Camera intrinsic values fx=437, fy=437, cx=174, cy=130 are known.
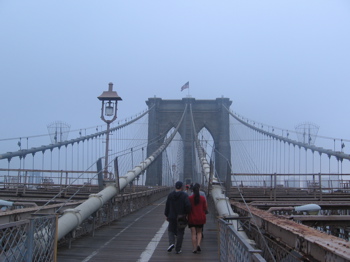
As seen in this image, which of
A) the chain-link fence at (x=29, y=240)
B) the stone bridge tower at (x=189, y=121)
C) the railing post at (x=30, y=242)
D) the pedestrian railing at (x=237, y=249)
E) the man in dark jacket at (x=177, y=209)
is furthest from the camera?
the stone bridge tower at (x=189, y=121)

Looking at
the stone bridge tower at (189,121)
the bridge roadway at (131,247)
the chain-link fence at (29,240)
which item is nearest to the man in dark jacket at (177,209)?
the bridge roadway at (131,247)

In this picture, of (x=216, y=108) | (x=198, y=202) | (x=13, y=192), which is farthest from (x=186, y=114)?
(x=198, y=202)

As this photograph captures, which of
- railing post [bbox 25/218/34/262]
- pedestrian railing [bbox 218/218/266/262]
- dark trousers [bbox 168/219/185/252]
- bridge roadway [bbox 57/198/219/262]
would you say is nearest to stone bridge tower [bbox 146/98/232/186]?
bridge roadway [bbox 57/198/219/262]

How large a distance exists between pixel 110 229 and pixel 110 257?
3575 mm

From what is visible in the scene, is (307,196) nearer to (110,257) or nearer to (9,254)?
(110,257)

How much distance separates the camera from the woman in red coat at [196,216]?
6613 mm

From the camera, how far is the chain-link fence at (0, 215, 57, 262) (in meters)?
3.95

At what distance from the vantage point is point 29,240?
4348 millimetres

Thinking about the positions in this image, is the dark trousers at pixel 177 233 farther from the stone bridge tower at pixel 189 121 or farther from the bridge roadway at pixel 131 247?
the stone bridge tower at pixel 189 121

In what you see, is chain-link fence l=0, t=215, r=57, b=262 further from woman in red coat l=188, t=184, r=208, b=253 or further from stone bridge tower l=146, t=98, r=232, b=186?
stone bridge tower l=146, t=98, r=232, b=186

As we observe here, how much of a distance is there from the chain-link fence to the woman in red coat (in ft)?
7.28

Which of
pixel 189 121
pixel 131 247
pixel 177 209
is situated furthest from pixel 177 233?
pixel 189 121

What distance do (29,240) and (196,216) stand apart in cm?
290

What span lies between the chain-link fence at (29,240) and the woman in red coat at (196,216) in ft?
7.28
